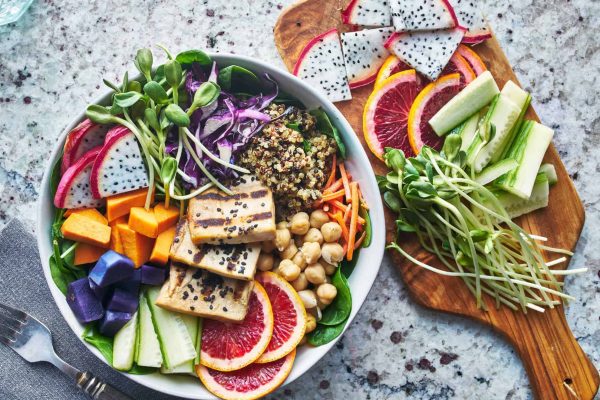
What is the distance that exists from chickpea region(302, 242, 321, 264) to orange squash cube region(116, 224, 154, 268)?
77 centimetres

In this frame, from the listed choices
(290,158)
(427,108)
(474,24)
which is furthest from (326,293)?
(474,24)

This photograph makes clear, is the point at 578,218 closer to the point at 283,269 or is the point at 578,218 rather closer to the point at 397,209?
the point at 397,209

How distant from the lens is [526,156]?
3201mm

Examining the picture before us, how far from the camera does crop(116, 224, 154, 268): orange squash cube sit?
2.83 m

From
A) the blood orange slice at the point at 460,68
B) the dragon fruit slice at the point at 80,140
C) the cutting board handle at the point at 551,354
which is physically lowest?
the cutting board handle at the point at 551,354

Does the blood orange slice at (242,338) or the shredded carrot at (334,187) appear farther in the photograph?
the shredded carrot at (334,187)

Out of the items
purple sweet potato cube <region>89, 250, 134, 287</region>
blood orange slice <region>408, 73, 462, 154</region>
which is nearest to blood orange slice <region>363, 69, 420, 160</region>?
blood orange slice <region>408, 73, 462, 154</region>

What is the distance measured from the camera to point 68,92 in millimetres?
3408

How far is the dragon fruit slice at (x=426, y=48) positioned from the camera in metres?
3.22

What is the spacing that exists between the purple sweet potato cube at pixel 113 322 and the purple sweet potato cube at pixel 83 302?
1.7 inches

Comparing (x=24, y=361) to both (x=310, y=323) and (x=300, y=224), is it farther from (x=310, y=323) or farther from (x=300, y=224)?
(x=300, y=224)

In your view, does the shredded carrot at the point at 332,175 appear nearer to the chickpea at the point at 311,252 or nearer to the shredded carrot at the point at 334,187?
the shredded carrot at the point at 334,187

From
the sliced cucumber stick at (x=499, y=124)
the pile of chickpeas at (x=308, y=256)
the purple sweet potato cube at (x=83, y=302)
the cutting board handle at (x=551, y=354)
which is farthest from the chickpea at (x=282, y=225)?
the cutting board handle at (x=551, y=354)

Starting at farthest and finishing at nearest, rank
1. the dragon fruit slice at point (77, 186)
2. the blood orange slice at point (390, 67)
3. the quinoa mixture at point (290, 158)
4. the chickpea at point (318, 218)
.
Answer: the blood orange slice at point (390, 67) → the chickpea at point (318, 218) → the quinoa mixture at point (290, 158) → the dragon fruit slice at point (77, 186)
